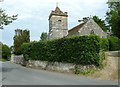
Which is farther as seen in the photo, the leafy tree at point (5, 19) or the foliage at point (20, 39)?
the foliage at point (20, 39)

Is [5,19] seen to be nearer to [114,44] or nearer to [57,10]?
[114,44]

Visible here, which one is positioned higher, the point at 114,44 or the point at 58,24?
the point at 58,24

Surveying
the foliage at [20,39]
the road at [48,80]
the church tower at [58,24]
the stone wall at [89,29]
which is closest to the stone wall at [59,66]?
the road at [48,80]

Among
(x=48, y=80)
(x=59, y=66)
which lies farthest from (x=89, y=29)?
(x=48, y=80)

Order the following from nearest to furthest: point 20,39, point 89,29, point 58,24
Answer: point 89,29 < point 58,24 < point 20,39

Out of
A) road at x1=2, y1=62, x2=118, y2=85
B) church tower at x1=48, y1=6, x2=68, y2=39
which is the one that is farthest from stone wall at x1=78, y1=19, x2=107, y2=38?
road at x1=2, y1=62, x2=118, y2=85

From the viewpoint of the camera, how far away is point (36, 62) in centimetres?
3628

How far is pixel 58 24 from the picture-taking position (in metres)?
65.8

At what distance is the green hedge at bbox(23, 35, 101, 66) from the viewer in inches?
1047

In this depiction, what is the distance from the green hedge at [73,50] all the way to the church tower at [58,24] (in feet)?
97.0

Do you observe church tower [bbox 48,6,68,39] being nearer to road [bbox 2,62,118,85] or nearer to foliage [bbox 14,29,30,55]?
foliage [bbox 14,29,30,55]

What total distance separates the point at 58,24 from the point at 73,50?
37.6 metres

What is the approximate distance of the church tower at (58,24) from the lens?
64.4 m

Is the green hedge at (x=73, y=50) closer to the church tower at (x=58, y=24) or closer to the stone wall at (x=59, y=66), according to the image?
the stone wall at (x=59, y=66)
